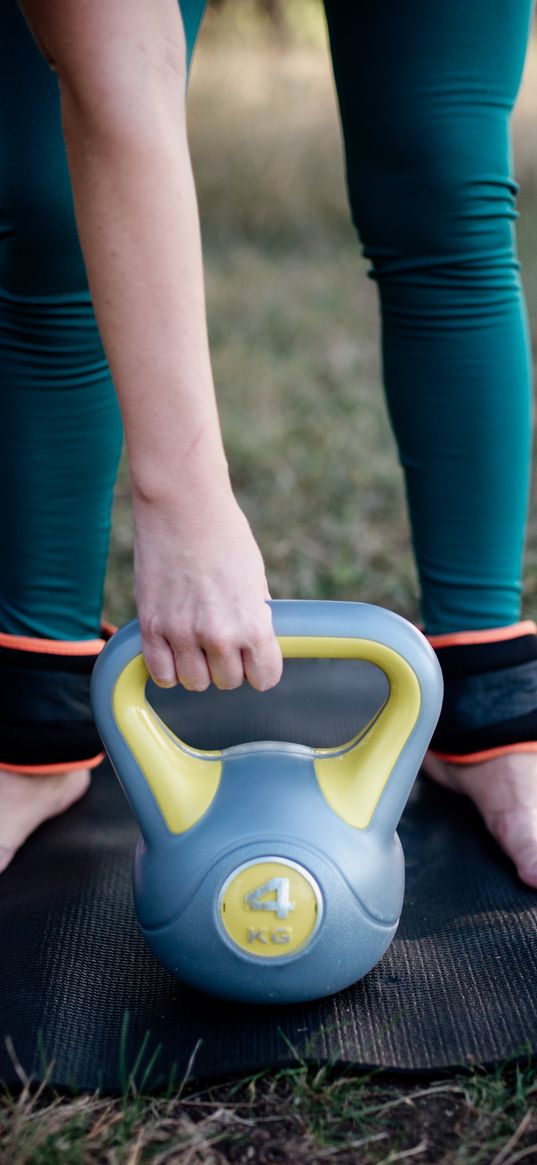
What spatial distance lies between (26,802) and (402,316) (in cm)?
71

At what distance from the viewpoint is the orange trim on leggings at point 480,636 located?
4.26 feet

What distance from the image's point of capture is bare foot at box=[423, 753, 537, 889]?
1.21 m

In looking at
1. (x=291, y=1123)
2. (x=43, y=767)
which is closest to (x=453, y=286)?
(x=43, y=767)

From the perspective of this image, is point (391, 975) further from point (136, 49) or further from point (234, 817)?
point (136, 49)

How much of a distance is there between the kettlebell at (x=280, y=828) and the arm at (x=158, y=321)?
45 mm

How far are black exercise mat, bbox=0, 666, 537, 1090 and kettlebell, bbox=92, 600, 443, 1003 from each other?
0.15 ft

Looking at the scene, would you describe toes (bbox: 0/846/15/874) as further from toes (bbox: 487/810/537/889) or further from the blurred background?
the blurred background

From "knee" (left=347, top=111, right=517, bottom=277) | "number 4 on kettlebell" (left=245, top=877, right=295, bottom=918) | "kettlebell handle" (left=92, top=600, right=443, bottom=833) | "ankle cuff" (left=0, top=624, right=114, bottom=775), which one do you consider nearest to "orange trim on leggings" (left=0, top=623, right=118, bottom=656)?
"ankle cuff" (left=0, top=624, right=114, bottom=775)

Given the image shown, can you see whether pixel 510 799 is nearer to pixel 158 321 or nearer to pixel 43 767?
pixel 43 767

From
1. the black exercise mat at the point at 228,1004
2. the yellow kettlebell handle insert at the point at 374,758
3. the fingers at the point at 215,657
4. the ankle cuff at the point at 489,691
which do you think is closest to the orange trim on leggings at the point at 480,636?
the ankle cuff at the point at 489,691

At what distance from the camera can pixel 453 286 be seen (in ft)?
4.24

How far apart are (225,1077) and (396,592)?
1146mm

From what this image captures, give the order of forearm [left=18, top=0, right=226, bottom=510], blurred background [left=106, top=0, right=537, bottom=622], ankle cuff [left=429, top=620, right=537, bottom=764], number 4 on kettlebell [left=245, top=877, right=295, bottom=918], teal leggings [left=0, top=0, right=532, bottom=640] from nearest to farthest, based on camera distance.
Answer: forearm [left=18, top=0, right=226, bottom=510], number 4 on kettlebell [left=245, top=877, right=295, bottom=918], teal leggings [left=0, top=0, right=532, bottom=640], ankle cuff [left=429, top=620, right=537, bottom=764], blurred background [left=106, top=0, right=537, bottom=622]

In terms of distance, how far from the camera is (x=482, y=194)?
126 cm
